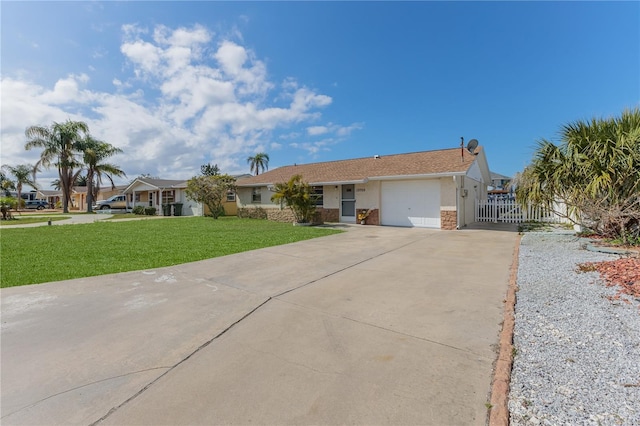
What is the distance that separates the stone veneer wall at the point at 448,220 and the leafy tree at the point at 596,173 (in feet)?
13.4

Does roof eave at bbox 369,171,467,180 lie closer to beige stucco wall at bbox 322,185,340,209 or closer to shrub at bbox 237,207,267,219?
beige stucco wall at bbox 322,185,340,209

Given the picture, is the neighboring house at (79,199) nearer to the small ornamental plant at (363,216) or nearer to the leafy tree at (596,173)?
the small ornamental plant at (363,216)

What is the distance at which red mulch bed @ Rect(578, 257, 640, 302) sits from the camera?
173 inches

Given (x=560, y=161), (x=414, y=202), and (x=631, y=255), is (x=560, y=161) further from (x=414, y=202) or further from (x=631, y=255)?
(x=414, y=202)

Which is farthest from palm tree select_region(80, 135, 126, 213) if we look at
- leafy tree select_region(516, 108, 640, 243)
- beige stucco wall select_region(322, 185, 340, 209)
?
leafy tree select_region(516, 108, 640, 243)

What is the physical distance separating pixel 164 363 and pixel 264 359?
1001 millimetres

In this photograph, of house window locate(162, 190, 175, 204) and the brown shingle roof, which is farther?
house window locate(162, 190, 175, 204)

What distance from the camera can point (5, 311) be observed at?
4.21 meters

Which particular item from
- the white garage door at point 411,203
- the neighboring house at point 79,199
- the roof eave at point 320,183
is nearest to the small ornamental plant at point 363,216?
the white garage door at point 411,203

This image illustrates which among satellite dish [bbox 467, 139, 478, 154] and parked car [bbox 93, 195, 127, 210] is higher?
satellite dish [bbox 467, 139, 478, 154]

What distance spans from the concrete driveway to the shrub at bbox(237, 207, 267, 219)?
1552 cm

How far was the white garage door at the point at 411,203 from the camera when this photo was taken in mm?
14578

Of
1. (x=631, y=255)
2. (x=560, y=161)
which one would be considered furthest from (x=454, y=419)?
(x=560, y=161)

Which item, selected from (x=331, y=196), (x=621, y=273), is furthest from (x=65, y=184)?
(x=621, y=273)
